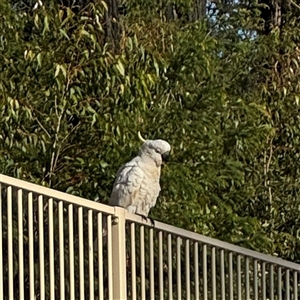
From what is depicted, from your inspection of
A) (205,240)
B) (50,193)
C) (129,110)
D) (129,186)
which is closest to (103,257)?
(50,193)

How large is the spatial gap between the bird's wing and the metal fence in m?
0.52

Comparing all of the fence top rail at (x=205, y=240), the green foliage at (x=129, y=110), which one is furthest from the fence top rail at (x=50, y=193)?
the green foliage at (x=129, y=110)

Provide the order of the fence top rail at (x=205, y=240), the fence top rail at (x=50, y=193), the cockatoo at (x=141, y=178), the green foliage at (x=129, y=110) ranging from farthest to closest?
1. the green foliage at (x=129, y=110)
2. the cockatoo at (x=141, y=178)
3. the fence top rail at (x=205, y=240)
4. the fence top rail at (x=50, y=193)

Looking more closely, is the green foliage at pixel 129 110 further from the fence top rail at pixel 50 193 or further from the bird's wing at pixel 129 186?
the fence top rail at pixel 50 193

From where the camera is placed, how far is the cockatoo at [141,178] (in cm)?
424

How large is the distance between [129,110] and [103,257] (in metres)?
1.22

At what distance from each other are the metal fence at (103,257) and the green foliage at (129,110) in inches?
32.1

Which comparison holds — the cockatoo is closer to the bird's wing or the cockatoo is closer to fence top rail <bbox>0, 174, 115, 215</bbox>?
the bird's wing

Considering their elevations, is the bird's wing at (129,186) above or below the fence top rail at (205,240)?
above

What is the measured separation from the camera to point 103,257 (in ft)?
11.6

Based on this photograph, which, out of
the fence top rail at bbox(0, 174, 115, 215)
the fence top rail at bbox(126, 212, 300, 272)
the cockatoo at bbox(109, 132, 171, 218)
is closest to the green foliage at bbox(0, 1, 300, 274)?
the cockatoo at bbox(109, 132, 171, 218)

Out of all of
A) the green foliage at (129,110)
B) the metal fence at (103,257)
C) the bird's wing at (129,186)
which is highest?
the green foliage at (129,110)

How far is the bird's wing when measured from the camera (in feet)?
14.0

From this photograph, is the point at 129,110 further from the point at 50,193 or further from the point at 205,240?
the point at 50,193
